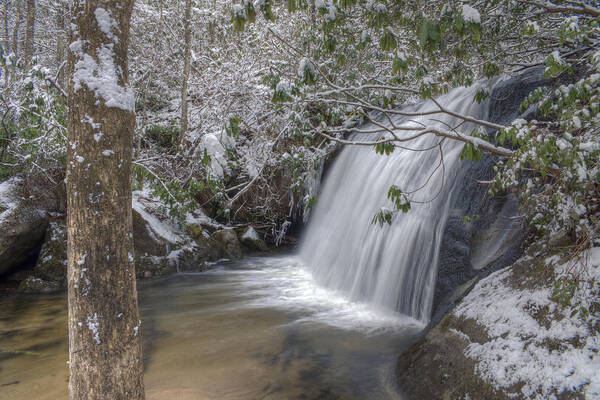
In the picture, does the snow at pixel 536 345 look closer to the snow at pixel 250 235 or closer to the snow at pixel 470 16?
the snow at pixel 470 16

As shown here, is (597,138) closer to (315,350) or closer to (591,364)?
(591,364)

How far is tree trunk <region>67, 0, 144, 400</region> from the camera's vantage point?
6.57 ft

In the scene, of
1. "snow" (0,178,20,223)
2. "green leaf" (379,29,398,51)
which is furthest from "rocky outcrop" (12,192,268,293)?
"green leaf" (379,29,398,51)

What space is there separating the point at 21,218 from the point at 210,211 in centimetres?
440

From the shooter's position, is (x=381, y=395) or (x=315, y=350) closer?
(x=381, y=395)

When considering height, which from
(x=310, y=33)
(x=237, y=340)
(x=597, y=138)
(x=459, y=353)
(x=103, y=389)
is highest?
(x=310, y=33)

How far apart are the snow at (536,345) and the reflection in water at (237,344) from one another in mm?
1040

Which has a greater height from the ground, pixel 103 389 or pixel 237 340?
pixel 103 389

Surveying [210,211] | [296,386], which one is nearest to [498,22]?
[296,386]

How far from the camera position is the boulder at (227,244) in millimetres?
9367

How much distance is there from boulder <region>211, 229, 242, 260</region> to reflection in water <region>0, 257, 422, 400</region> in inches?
84.7

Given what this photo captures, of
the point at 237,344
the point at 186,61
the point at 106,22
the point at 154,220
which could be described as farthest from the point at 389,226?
the point at 186,61

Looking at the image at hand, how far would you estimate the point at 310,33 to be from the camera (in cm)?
575

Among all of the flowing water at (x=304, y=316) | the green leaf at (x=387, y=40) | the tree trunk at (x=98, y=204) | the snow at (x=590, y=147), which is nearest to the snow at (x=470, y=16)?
the green leaf at (x=387, y=40)
